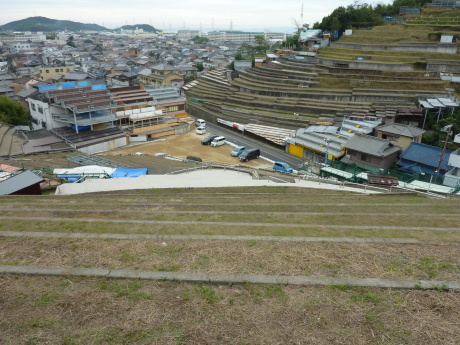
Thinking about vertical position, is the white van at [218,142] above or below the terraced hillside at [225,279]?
below

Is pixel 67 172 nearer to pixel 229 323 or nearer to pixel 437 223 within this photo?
pixel 229 323

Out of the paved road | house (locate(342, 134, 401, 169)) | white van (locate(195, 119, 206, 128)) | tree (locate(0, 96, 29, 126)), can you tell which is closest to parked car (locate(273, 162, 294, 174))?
the paved road

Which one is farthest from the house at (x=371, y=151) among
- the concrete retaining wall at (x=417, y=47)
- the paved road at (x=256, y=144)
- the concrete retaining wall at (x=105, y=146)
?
the concrete retaining wall at (x=417, y=47)

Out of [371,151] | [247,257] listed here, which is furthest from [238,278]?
[371,151]

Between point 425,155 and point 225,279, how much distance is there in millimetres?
22751

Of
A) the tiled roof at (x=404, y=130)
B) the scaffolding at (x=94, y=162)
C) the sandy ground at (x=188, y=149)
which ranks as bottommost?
the sandy ground at (x=188, y=149)

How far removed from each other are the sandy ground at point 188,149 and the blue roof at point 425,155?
35.7 feet

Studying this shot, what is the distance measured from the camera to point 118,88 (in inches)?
1603

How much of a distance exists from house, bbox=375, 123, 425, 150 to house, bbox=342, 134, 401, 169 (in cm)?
138

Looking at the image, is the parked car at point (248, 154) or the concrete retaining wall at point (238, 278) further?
the parked car at point (248, 154)

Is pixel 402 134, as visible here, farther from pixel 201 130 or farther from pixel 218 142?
pixel 201 130

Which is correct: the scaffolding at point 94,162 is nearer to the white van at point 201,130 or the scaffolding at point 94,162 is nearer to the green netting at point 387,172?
the white van at point 201,130

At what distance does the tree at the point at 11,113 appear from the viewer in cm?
3504

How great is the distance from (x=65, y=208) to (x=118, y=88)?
33.1m
